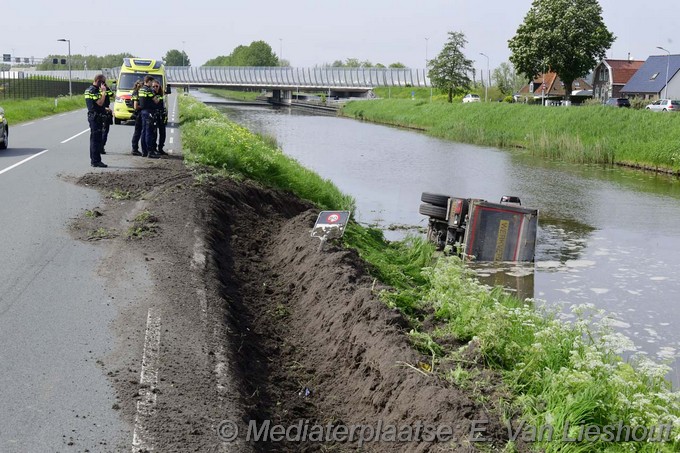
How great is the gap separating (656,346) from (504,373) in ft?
16.3

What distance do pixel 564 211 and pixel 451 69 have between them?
73805 mm

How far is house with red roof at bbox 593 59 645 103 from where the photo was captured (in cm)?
10012

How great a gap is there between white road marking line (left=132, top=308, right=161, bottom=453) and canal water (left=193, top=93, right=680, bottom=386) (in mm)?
5759

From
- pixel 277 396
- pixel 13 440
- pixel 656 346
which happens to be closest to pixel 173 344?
pixel 277 396

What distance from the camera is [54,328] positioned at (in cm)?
791

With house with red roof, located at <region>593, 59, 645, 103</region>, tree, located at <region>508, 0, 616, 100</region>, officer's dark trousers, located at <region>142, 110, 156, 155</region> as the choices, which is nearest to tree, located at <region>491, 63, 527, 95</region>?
house with red roof, located at <region>593, 59, 645, 103</region>

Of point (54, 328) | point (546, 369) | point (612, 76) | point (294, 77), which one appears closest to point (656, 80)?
point (612, 76)

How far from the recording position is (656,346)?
11.4m

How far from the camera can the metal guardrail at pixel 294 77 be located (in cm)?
12962

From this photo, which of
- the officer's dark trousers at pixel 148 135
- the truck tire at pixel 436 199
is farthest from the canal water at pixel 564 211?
the officer's dark trousers at pixel 148 135

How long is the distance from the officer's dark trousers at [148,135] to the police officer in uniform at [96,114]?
152 cm

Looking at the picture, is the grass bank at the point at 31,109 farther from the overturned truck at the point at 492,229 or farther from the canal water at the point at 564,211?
the overturned truck at the point at 492,229

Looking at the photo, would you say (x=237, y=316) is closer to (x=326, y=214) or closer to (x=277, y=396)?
(x=277, y=396)

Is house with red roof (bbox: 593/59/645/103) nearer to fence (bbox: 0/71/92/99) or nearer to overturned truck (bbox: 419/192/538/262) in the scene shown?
fence (bbox: 0/71/92/99)
